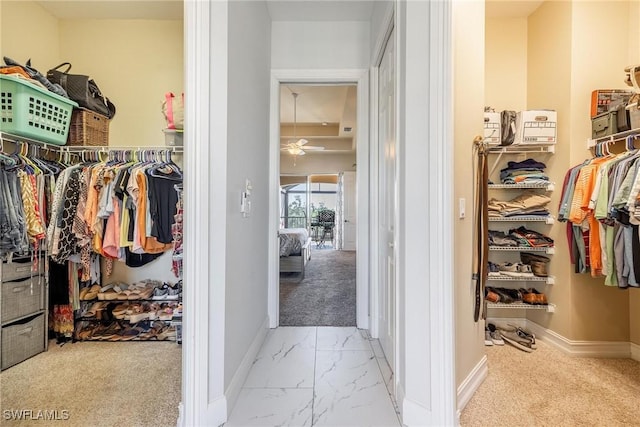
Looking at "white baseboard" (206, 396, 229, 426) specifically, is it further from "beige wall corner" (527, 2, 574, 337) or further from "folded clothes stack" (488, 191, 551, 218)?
"beige wall corner" (527, 2, 574, 337)

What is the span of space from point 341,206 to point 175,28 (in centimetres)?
564

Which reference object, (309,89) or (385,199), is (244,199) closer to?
(385,199)

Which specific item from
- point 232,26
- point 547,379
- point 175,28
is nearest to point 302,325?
point 547,379

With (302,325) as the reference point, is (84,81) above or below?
above

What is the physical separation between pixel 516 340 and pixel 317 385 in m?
1.75

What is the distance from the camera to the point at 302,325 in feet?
8.88

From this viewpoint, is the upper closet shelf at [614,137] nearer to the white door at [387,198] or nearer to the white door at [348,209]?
the white door at [387,198]

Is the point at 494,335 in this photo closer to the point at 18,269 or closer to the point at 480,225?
the point at 480,225

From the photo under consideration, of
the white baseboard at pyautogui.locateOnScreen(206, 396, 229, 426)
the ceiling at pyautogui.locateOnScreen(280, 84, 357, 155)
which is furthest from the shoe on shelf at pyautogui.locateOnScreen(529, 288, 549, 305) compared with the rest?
the ceiling at pyautogui.locateOnScreen(280, 84, 357, 155)

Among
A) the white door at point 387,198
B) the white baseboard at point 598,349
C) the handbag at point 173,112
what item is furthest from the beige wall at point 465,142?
the handbag at point 173,112

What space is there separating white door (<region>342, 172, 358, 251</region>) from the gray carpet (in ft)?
6.13

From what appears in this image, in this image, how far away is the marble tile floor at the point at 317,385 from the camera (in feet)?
4.90

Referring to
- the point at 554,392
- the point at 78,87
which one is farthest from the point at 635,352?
the point at 78,87

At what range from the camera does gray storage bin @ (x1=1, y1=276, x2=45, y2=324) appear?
1.95m
